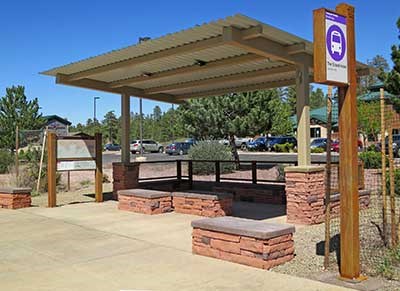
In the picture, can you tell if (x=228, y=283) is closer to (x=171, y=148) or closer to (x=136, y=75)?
(x=136, y=75)

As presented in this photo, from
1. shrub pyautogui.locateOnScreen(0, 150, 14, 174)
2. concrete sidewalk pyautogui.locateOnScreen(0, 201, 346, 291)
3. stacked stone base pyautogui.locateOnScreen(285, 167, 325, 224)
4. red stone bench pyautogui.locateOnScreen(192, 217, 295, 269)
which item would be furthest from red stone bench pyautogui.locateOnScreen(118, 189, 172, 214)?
shrub pyautogui.locateOnScreen(0, 150, 14, 174)

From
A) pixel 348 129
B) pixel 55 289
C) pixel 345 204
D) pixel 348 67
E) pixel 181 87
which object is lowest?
pixel 55 289

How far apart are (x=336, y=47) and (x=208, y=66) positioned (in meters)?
5.29

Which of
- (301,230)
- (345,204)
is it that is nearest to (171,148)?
(301,230)

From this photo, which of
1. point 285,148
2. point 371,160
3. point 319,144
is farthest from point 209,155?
point 319,144

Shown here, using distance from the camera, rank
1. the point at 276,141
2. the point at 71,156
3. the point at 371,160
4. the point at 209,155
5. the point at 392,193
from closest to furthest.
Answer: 1. the point at 392,193
2. the point at 71,156
3. the point at 371,160
4. the point at 209,155
5. the point at 276,141

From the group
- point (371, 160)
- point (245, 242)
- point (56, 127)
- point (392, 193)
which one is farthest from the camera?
point (56, 127)

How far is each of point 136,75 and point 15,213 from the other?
4.58m

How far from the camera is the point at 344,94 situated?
5.39 m

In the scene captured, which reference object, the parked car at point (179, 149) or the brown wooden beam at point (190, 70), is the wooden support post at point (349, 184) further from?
the parked car at point (179, 149)

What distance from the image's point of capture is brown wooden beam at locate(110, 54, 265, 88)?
379 inches

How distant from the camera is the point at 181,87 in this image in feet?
43.5

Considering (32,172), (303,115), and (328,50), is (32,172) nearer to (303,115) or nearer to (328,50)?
(303,115)

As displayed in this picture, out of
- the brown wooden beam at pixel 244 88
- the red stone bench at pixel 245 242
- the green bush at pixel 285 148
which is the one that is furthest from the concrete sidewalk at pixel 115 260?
the green bush at pixel 285 148
